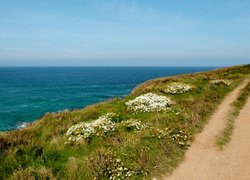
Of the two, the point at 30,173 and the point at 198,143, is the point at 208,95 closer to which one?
the point at 198,143

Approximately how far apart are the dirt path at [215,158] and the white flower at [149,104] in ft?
12.9

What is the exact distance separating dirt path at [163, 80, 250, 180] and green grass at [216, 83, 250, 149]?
22cm

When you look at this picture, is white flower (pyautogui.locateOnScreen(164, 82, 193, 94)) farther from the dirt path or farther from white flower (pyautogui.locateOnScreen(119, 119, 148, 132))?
white flower (pyautogui.locateOnScreen(119, 119, 148, 132))

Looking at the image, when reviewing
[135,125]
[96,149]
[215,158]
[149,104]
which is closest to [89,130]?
[96,149]

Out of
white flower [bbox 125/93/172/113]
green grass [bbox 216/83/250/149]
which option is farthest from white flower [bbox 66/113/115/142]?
green grass [bbox 216/83/250/149]

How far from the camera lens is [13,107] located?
51719 mm

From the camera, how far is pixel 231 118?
16844 millimetres

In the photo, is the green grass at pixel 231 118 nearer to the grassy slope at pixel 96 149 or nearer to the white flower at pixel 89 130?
the grassy slope at pixel 96 149

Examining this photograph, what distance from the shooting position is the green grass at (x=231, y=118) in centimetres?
1311

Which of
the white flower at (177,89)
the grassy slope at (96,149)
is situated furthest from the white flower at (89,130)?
the white flower at (177,89)

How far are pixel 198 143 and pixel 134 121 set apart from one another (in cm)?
395

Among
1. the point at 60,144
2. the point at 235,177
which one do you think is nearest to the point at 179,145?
the point at 235,177

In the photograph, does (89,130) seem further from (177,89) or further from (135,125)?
(177,89)

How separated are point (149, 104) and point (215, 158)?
8248 millimetres
